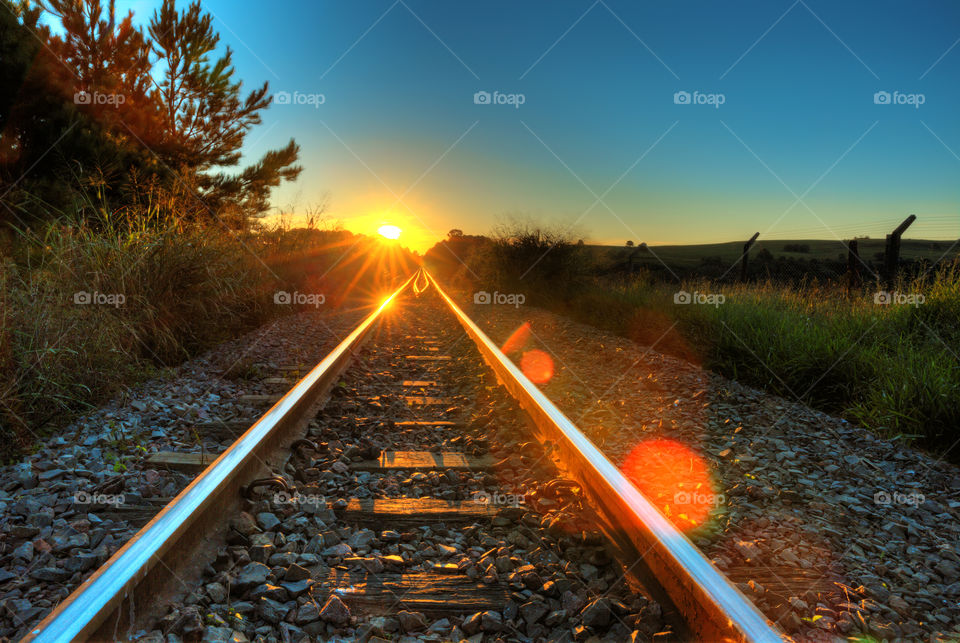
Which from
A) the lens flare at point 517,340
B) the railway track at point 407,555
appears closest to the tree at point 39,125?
the lens flare at point 517,340

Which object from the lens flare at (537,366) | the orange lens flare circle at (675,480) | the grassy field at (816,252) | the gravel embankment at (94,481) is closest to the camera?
the gravel embankment at (94,481)

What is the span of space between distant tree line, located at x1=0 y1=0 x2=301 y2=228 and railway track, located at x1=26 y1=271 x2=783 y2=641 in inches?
198

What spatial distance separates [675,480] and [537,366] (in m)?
3.19

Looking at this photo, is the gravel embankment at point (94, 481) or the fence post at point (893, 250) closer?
the gravel embankment at point (94, 481)

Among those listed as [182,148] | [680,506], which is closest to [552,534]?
[680,506]

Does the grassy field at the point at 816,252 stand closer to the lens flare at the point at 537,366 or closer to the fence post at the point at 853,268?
the fence post at the point at 853,268

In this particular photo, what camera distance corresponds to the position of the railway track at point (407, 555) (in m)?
1.57

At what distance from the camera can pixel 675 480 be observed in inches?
121

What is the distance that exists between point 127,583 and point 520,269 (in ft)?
46.2

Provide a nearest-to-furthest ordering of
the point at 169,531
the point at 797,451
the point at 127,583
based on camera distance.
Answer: the point at 127,583 → the point at 169,531 → the point at 797,451

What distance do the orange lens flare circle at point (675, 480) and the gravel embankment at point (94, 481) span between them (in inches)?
84.9

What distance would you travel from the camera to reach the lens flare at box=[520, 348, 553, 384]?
5.60m

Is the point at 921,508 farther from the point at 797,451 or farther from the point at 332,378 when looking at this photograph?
the point at 332,378

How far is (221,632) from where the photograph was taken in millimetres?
1563
